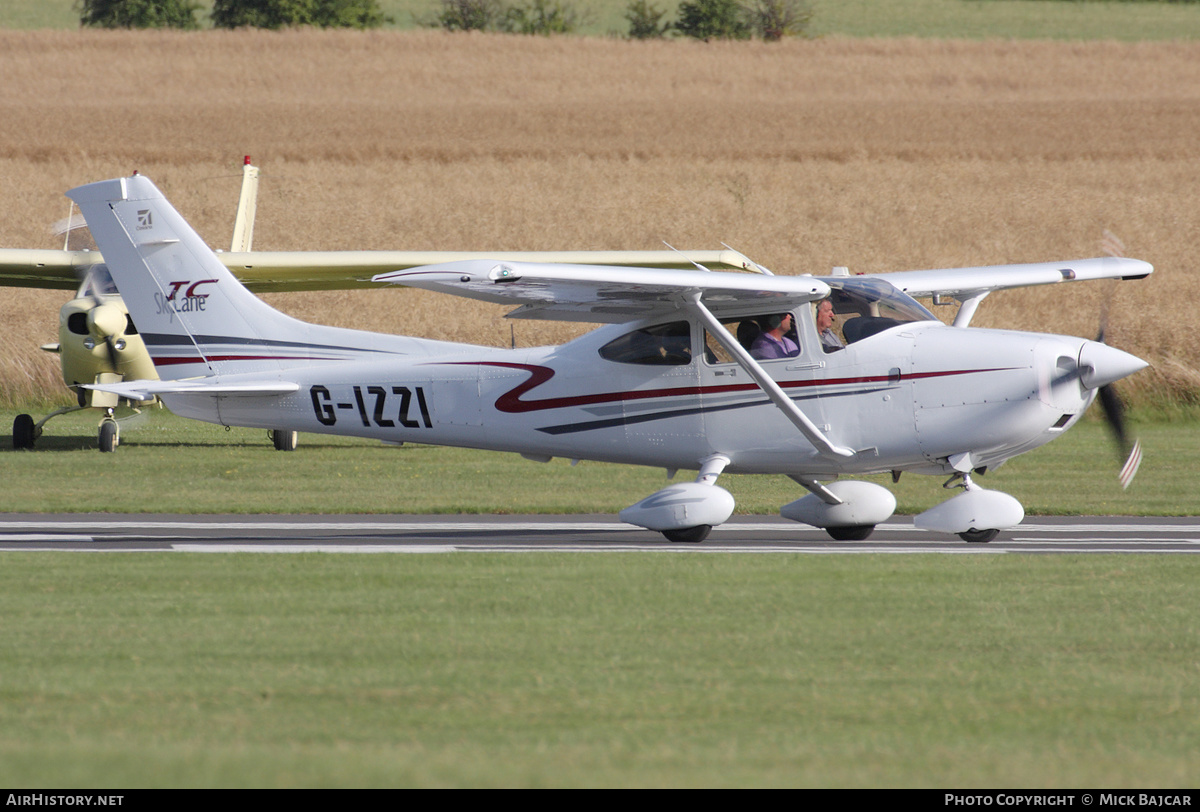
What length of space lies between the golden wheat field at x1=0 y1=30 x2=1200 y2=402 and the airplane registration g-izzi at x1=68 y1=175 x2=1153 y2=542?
12.1 meters

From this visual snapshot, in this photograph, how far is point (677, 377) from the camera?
39.2 feet

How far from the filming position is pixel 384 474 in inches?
696

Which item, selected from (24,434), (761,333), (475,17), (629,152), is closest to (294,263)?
(24,434)

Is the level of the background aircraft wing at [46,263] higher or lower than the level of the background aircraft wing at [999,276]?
higher

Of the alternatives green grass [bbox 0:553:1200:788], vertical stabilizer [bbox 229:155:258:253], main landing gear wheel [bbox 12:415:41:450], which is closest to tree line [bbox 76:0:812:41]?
vertical stabilizer [bbox 229:155:258:253]

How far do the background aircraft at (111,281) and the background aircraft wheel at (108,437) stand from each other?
0.5 inches

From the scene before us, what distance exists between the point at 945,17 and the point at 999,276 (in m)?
72.1

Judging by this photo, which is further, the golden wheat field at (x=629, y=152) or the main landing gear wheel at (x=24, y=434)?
the golden wheat field at (x=629, y=152)

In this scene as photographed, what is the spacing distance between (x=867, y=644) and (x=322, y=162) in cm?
4139

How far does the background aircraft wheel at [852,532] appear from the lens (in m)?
12.3

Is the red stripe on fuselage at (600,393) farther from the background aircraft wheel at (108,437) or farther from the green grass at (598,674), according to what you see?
the background aircraft wheel at (108,437)

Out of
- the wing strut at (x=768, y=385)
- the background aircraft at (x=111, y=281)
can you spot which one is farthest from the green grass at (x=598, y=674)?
the background aircraft at (x=111, y=281)

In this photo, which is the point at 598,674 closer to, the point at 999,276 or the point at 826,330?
the point at 826,330

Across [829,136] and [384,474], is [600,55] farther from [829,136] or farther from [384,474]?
[384,474]
